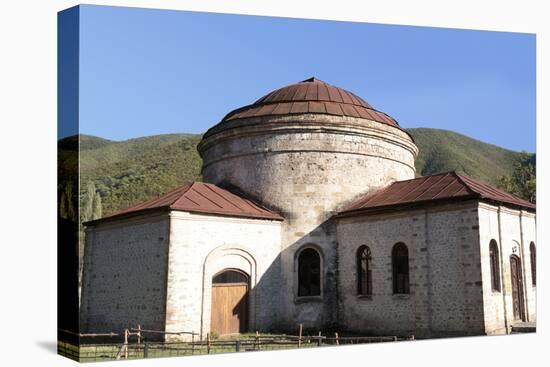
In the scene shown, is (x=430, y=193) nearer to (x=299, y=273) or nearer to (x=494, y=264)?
(x=494, y=264)

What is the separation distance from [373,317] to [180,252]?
597cm

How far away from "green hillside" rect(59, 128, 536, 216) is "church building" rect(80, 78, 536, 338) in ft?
106

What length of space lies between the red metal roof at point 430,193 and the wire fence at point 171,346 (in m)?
3.78

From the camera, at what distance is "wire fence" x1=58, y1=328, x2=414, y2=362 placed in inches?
484

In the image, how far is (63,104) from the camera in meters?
12.1

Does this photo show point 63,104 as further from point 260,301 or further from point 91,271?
point 260,301

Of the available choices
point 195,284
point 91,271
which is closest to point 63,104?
point 195,284

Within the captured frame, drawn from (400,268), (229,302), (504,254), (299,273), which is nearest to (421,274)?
(400,268)

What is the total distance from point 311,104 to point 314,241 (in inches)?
175

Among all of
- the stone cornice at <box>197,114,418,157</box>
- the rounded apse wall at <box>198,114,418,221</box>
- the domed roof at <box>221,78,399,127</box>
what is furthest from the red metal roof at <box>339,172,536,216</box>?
the domed roof at <box>221,78,399,127</box>

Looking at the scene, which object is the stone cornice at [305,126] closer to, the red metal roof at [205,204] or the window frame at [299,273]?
the red metal roof at [205,204]

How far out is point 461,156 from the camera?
6694 centimetres

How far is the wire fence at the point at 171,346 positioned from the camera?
12.3 meters

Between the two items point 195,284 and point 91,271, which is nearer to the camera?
point 195,284
